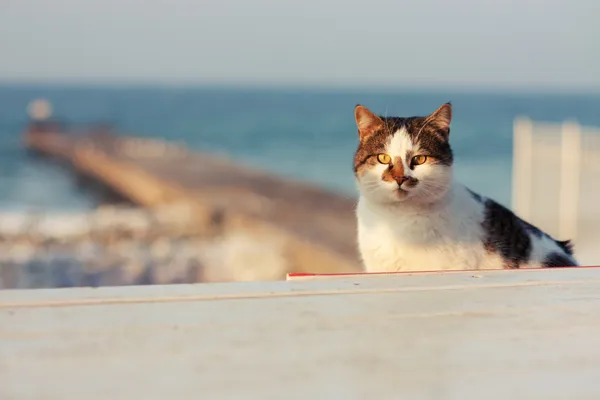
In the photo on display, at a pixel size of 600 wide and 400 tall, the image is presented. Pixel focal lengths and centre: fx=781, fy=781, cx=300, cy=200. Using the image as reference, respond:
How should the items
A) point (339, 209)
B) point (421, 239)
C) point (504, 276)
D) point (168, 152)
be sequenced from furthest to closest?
point (168, 152)
point (339, 209)
point (421, 239)
point (504, 276)

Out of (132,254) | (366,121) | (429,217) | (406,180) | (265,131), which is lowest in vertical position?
(132,254)

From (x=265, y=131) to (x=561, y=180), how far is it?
25.6 metres

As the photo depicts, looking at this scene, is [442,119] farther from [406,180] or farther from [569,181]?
[569,181]

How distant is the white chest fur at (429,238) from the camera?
2.08 m

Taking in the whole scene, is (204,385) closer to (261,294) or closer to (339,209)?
(261,294)

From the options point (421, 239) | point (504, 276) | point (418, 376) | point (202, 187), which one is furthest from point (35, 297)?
point (202, 187)

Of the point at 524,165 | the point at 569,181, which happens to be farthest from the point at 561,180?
the point at 524,165

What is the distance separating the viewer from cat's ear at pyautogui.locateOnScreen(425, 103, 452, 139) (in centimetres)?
219

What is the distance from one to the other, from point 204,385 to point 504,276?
71 cm

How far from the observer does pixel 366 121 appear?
7.56ft

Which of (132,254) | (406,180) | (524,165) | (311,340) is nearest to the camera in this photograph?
(311,340)

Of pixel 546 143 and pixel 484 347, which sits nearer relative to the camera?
pixel 484 347

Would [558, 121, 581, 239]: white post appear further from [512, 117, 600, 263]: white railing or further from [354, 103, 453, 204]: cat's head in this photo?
[354, 103, 453, 204]: cat's head

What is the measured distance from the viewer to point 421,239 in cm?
212
